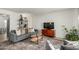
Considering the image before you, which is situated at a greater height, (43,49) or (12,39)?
(12,39)

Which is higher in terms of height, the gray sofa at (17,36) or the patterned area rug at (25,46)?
the gray sofa at (17,36)

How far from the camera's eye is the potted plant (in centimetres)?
214

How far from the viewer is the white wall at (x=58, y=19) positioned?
2123 millimetres

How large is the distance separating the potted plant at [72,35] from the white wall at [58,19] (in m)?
0.09

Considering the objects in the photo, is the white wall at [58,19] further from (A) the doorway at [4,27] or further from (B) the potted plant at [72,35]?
(A) the doorway at [4,27]

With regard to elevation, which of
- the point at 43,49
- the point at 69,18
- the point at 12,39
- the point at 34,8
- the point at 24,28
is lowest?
the point at 43,49

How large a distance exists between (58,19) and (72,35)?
439mm

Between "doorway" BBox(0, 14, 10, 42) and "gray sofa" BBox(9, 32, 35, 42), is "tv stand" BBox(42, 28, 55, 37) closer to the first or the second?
"gray sofa" BBox(9, 32, 35, 42)

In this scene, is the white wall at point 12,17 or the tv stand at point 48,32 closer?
the white wall at point 12,17

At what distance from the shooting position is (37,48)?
7.10ft

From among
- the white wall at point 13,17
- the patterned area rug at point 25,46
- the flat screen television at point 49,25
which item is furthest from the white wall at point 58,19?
the patterned area rug at point 25,46
